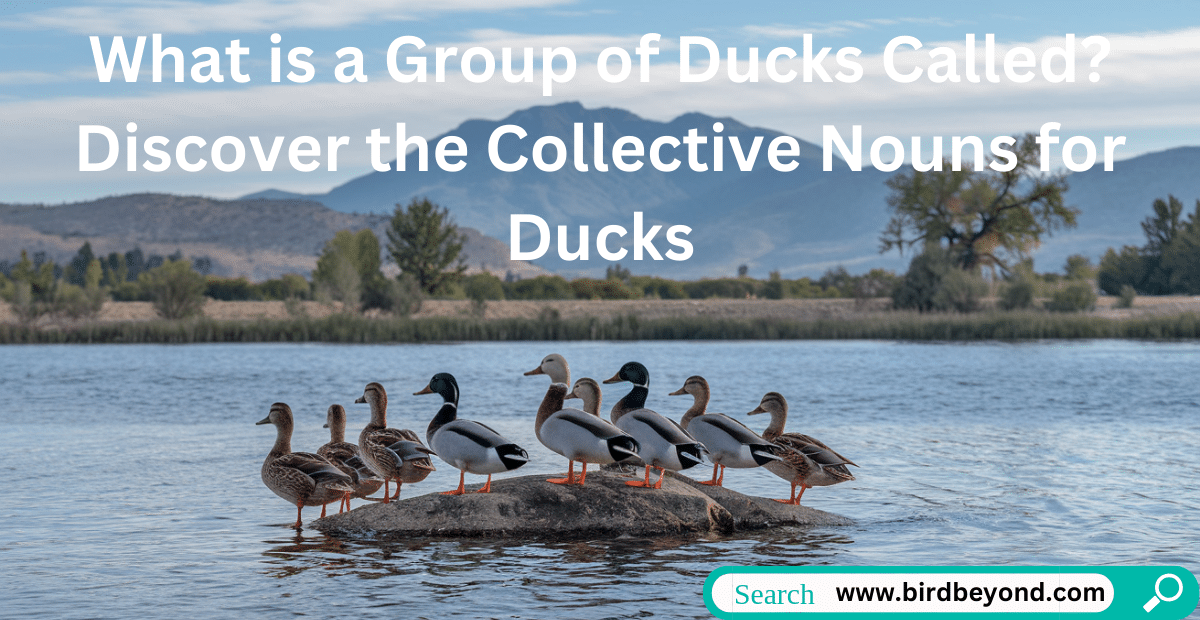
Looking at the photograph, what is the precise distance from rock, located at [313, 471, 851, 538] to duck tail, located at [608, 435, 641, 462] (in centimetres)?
69

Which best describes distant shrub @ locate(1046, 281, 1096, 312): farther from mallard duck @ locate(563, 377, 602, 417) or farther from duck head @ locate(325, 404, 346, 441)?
duck head @ locate(325, 404, 346, 441)

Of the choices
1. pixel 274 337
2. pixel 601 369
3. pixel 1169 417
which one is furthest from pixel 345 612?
pixel 274 337

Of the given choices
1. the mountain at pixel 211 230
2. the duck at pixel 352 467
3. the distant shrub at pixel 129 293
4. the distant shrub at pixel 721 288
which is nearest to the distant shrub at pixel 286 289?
the distant shrub at pixel 129 293

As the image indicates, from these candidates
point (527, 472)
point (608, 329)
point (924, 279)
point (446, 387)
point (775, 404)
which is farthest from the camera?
point (924, 279)

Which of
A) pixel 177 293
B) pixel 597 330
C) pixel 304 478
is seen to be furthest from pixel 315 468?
pixel 177 293

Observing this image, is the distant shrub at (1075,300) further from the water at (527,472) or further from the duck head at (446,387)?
the duck head at (446,387)

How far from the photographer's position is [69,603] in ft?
29.5

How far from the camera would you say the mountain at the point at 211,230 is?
15600 centimetres

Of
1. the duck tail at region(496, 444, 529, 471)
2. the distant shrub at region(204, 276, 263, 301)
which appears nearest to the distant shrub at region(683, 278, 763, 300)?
the distant shrub at region(204, 276, 263, 301)

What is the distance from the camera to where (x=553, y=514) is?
10984 mm

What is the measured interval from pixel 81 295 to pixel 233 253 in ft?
332

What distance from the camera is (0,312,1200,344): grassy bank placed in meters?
50.8

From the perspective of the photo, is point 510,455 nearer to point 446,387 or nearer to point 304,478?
point 446,387

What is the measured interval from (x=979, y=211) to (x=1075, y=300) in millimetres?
9762
